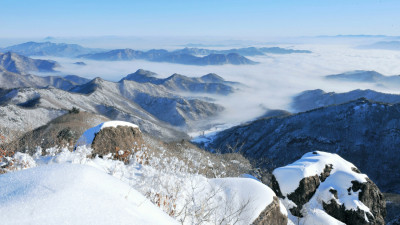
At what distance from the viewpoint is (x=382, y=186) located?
210 feet

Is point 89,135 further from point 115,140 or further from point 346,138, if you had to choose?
point 346,138

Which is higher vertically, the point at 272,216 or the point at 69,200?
the point at 69,200

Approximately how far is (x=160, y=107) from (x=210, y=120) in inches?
1550

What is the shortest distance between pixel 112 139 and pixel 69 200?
9057 mm

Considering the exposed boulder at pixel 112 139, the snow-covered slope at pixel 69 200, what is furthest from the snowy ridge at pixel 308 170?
the snow-covered slope at pixel 69 200

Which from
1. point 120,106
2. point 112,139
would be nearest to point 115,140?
point 112,139

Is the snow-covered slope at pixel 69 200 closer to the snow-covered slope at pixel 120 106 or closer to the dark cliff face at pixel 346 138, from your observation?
the dark cliff face at pixel 346 138

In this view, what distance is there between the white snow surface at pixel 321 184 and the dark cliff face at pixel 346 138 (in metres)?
50.4

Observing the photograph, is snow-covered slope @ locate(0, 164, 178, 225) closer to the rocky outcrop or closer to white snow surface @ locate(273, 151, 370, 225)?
the rocky outcrop

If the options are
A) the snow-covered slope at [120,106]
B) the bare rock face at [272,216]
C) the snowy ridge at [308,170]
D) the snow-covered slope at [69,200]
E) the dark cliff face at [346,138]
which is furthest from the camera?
the snow-covered slope at [120,106]

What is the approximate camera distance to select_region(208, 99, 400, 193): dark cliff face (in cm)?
6969

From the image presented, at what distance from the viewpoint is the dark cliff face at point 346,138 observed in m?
69.7

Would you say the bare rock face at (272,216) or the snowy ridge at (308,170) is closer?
the bare rock face at (272,216)

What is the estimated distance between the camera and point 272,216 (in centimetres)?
841
